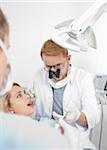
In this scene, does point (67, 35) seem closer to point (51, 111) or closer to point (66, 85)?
point (66, 85)

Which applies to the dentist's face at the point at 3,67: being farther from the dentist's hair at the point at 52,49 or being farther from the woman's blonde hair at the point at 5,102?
the dentist's hair at the point at 52,49

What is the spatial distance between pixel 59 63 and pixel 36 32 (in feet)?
0.62

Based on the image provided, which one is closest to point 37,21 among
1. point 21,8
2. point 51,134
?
point 21,8

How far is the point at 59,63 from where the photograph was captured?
1.35m

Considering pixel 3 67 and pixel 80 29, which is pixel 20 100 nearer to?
pixel 3 67

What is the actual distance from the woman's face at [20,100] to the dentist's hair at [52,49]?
213 millimetres

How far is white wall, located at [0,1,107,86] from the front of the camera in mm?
1336

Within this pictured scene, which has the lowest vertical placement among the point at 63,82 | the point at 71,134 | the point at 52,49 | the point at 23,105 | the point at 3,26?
the point at 71,134

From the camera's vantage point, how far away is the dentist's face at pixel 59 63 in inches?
53.1

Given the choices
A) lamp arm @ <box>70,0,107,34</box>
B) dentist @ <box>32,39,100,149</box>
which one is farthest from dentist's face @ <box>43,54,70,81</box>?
lamp arm @ <box>70,0,107,34</box>

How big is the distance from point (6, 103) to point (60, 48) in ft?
1.24

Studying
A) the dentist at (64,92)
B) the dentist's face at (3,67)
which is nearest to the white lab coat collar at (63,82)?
the dentist at (64,92)

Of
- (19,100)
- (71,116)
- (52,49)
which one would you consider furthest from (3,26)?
(71,116)

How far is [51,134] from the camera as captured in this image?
1353 mm
